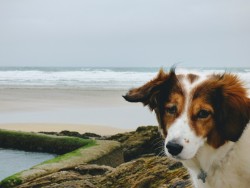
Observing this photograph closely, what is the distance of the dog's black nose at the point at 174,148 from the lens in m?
4.36

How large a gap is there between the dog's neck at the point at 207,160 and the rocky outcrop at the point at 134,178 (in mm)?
1018

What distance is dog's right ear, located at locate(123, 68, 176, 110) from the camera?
502 centimetres

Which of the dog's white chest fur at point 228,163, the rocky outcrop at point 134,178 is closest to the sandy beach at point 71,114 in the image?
the rocky outcrop at point 134,178

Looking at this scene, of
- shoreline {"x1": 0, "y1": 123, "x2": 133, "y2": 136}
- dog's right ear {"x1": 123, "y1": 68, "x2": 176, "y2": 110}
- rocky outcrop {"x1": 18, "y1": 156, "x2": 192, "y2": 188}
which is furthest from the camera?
shoreline {"x1": 0, "y1": 123, "x2": 133, "y2": 136}

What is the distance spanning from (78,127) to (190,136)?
13.6m

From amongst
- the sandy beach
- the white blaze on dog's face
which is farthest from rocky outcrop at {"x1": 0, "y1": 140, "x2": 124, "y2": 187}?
the sandy beach

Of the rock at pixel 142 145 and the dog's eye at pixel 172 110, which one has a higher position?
the dog's eye at pixel 172 110

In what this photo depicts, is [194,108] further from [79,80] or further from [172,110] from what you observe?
[79,80]

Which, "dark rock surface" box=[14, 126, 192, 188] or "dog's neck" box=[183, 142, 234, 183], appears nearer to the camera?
"dog's neck" box=[183, 142, 234, 183]

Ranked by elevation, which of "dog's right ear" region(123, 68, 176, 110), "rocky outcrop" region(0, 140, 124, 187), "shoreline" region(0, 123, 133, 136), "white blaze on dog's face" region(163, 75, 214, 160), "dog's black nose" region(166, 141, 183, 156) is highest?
"dog's right ear" region(123, 68, 176, 110)

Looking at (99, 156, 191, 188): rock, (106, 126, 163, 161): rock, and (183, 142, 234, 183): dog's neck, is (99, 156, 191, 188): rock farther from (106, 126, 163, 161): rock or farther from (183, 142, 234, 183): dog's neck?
(106, 126, 163, 161): rock

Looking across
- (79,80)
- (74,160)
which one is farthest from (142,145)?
(79,80)

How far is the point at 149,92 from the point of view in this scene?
5039 millimetres

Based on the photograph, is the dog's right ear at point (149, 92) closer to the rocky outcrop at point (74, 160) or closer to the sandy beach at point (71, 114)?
the rocky outcrop at point (74, 160)
